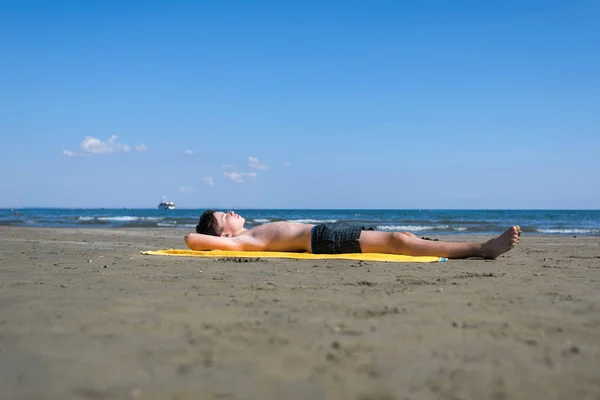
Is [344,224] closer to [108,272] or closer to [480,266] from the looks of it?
[480,266]

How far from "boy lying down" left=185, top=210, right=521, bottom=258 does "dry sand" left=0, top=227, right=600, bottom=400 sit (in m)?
1.88

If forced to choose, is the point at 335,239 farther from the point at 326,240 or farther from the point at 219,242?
the point at 219,242

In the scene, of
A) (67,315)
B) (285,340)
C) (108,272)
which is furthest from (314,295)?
(108,272)

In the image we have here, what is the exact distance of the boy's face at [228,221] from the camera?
22.5 ft

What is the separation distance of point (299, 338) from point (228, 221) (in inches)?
179

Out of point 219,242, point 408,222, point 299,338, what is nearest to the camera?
point 299,338

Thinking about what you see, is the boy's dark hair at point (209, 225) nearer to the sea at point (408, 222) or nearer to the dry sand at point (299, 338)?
the sea at point (408, 222)

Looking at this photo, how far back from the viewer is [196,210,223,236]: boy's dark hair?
22.5ft

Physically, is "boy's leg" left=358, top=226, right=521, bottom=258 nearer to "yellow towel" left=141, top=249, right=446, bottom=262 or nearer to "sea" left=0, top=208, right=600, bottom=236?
"yellow towel" left=141, top=249, right=446, bottom=262

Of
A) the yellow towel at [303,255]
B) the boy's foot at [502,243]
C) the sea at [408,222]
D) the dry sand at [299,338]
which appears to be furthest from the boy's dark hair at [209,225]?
the boy's foot at [502,243]

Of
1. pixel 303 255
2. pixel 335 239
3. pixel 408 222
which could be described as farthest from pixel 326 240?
pixel 408 222

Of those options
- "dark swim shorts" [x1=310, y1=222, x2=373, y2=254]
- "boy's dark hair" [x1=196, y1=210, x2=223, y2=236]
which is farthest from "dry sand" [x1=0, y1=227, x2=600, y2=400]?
"boy's dark hair" [x1=196, y1=210, x2=223, y2=236]

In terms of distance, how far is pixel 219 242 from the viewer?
6.80 meters

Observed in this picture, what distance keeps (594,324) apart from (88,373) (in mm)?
2402
